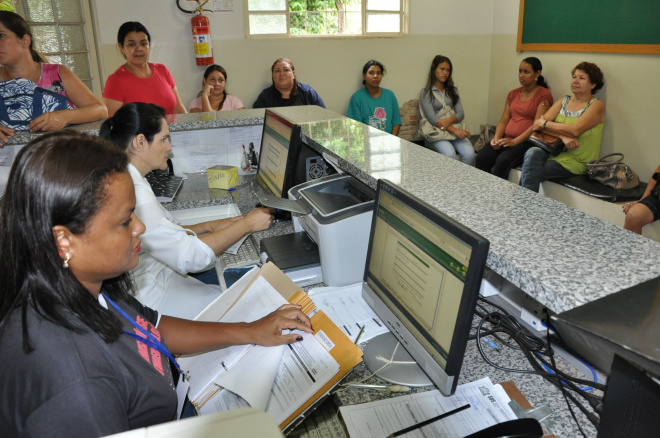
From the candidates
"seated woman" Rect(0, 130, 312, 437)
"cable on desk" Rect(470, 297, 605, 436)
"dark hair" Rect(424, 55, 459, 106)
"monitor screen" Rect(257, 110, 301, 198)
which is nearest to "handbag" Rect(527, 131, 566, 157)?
"dark hair" Rect(424, 55, 459, 106)

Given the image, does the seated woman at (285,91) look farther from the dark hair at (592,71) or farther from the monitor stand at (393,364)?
the monitor stand at (393,364)

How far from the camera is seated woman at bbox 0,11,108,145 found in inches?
87.3

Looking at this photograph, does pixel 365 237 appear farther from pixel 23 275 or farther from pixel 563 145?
pixel 563 145

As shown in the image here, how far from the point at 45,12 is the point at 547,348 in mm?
4572

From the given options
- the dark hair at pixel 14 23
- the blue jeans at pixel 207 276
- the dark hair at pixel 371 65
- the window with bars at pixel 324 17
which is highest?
the window with bars at pixel 324 17

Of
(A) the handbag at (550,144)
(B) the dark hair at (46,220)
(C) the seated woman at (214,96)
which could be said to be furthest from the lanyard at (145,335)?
(A) the handbag at (550,144)

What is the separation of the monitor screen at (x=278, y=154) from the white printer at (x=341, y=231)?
334 millimetres

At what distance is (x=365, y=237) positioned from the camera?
1.49m

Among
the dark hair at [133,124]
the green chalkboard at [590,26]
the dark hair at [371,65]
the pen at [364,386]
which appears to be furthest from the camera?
the dark hair at [371,65]

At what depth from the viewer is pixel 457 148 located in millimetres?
5289

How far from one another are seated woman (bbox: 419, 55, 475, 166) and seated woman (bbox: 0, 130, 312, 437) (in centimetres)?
459

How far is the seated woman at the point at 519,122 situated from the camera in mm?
4621

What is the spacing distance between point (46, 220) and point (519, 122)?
4836 mm

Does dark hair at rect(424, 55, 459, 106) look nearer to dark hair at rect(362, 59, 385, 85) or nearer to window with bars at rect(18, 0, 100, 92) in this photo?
dark hair at rect(362, 59, 385, 85)
